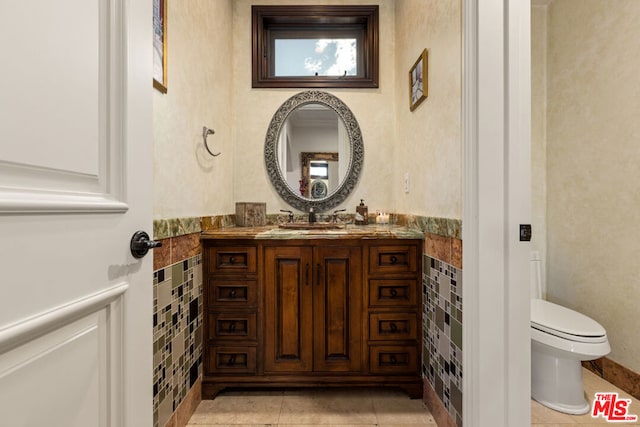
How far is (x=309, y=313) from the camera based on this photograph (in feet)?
5.16

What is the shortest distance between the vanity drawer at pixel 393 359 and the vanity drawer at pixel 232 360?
671 millimetres

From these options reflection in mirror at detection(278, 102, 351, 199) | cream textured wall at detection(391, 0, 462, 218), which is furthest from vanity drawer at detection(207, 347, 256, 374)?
cream textured wall at detection(391, 0, 462, 218)

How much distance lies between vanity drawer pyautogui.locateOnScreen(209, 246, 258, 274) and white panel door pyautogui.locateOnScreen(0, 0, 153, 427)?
2.62ft

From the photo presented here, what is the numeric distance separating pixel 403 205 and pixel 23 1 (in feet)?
6.09

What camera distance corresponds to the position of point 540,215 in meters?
2.25

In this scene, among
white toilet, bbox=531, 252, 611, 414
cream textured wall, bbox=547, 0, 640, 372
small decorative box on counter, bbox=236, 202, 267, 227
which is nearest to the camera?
white toilet, bbox=531, 252, 611, 414

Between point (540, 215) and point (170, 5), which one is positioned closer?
point (170, 5)

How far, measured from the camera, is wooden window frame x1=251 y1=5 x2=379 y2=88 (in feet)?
6.89

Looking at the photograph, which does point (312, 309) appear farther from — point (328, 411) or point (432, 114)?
point (432, 114)

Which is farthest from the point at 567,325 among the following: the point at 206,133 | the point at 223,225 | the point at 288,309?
the point at 206,133

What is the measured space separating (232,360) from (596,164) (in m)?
2.63

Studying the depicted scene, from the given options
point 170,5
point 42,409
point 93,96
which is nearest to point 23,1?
point 93,96

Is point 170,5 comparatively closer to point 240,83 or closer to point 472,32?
point 240,83

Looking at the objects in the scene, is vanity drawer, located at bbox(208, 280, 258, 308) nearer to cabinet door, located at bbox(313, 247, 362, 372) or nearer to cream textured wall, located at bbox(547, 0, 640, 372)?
cabinet door, located at bbox(313, 247, 362, 372)
